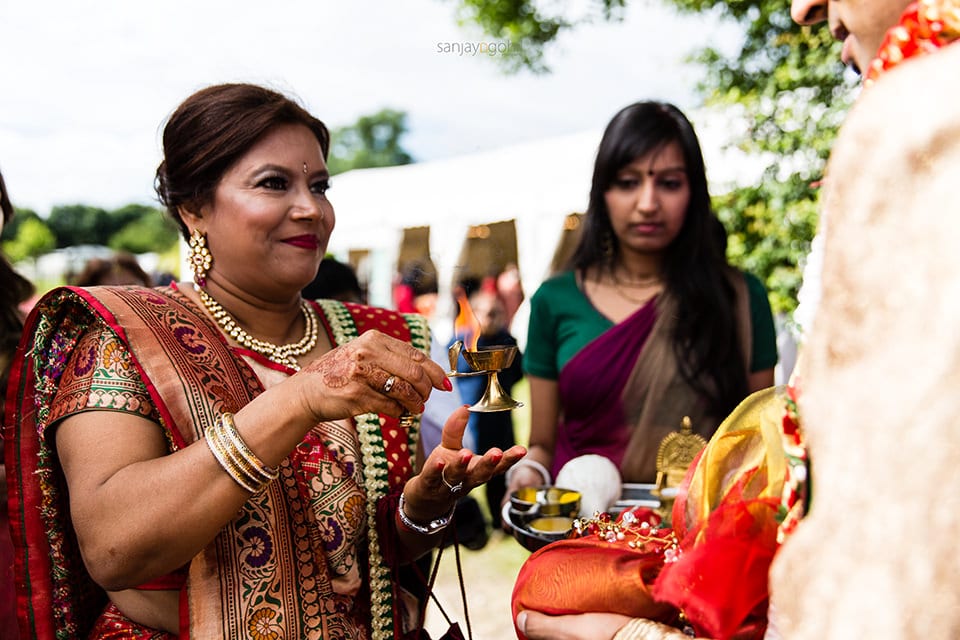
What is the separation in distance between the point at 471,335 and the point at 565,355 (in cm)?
140

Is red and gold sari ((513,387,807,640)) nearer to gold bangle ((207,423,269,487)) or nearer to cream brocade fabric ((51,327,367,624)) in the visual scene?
gold bangle ((207,423,269,487))

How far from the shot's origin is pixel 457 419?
1717 millimetres

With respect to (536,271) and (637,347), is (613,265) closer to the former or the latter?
(637,347)

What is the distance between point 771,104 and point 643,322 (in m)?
5.06

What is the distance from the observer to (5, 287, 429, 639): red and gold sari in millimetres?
1740

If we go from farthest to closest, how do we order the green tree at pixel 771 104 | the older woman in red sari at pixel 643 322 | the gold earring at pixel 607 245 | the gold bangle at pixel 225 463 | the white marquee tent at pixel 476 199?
1. the white marquee tent at pixel 476 199
2. the green tree at pixel 771 104
3. the gold earring at pixel 607 245
4. the older woman in red sari at pixel 643 322
5. the gold bangle at pixel 225 463

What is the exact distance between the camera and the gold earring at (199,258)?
211 centimetres

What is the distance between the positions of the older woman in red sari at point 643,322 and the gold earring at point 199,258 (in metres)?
1.35

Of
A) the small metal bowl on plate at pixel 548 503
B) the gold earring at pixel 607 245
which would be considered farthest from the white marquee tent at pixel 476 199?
the small metal bowl on plate at pixel 548 503

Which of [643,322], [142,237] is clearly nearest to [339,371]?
[643,322]

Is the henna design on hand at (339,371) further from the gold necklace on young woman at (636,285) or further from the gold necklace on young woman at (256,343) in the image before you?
the gold necklace on young woman at (636,285)

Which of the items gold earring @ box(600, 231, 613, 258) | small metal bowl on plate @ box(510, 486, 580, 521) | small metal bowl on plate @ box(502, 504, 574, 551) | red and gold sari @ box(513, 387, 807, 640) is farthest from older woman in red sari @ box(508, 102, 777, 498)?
red and gold sari @ box(513, 387, 807, 640)

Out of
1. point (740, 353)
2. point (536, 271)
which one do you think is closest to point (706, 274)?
point (740, 353)

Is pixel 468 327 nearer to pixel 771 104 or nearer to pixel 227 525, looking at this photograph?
pixel 227 525
